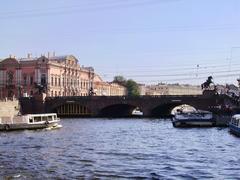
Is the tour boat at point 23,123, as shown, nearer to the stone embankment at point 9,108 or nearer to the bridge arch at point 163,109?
the stone embankment at point 9,108

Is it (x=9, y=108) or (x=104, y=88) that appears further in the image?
(x=104, y=88)

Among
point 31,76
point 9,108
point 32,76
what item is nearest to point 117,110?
point 32,76

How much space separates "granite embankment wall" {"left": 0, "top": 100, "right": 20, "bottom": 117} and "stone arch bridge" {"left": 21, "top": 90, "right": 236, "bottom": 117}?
8123mm

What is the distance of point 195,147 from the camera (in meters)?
38.9

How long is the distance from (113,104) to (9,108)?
2213 centimetres

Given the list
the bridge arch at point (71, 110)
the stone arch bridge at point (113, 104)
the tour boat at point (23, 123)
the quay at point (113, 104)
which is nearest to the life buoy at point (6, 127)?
the tour boat at point (23, 123)

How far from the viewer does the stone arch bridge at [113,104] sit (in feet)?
317

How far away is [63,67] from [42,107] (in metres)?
28.6

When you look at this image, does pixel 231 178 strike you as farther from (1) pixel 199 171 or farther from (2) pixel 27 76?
(2) pixel 27 76

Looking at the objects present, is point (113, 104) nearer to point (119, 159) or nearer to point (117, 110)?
point (117, 110)

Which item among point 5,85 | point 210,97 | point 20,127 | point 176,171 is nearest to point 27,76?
point 5,85

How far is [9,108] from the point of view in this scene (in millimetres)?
95938

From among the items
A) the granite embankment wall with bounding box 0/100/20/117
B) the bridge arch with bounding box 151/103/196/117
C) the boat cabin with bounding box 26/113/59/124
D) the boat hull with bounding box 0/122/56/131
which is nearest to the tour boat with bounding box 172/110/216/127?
the boat cabin with bounding box 26/113/59/124

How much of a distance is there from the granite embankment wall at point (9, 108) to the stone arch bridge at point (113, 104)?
812cm
